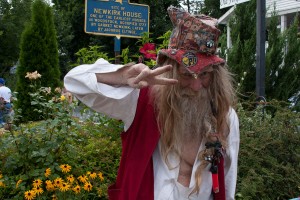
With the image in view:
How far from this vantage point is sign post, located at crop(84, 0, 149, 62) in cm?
698

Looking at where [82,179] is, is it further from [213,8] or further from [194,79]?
[213,8]

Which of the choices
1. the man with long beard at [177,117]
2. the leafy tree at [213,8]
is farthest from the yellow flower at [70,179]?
the leafy tree at [213,8]

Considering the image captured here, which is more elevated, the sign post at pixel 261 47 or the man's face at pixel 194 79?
the sign post at pixel 261 47

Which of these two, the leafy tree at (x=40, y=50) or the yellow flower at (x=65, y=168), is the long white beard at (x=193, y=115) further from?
the leafy tree at (x=40, y=50)

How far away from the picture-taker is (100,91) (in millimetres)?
1745

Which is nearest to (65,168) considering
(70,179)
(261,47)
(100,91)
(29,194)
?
(70,179)

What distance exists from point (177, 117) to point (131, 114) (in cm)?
23

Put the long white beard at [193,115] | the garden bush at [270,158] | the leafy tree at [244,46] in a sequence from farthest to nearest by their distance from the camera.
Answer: the leafy tree at [244,46] → the garden bush at [270,158] → the long white beard at [193,115]

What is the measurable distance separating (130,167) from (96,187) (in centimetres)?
159

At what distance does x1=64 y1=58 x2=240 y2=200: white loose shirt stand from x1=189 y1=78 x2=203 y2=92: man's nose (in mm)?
248

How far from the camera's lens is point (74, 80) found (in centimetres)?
177

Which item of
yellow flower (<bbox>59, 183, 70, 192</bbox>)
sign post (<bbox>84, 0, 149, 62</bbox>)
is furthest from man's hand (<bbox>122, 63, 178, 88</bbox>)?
sign post (<bbox>84, 0, 149, 62</bbox>)

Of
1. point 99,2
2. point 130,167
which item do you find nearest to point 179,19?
point 130,167

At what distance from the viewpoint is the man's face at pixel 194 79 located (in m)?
1.89
